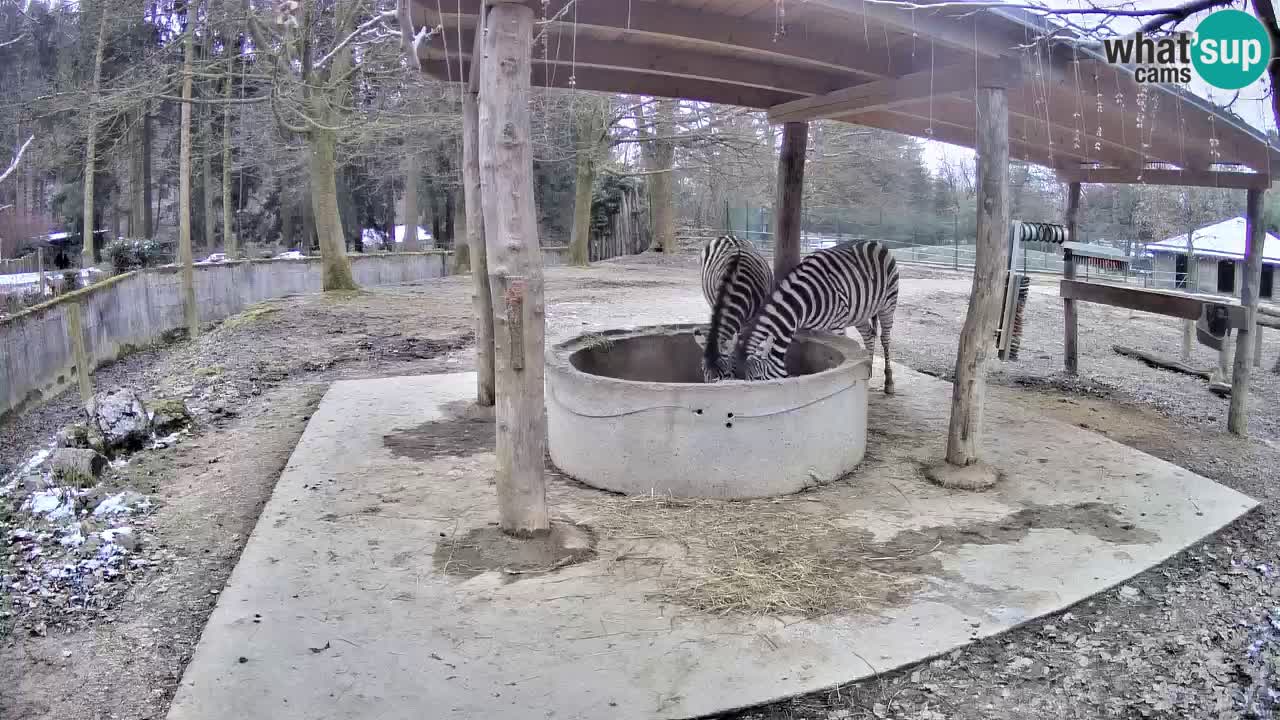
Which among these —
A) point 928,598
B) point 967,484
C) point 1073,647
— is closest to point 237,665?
point 928,598

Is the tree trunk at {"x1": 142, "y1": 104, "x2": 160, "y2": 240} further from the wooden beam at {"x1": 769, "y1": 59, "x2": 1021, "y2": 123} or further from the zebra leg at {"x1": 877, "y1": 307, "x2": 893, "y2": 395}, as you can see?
the zebra leg at {"x1": 877, "y1": 307, "x2": 893, "y2": 395}

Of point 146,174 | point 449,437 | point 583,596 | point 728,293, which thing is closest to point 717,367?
point 728,293

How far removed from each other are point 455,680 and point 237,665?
83 centimetres

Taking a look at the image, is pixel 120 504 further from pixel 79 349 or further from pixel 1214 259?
pixel 1214 259

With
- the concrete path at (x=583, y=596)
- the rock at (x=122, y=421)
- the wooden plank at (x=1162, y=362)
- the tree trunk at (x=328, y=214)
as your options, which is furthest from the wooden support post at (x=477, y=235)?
the tree trunk at (x=328, y=214)

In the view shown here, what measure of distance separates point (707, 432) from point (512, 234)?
5.62ft

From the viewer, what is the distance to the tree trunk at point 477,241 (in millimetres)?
6195

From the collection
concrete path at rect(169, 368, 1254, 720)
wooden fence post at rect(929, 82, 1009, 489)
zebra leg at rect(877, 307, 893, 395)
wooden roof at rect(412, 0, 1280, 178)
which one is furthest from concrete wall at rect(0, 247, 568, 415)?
wooden fence post at rect(929, 82, 1009, 489)

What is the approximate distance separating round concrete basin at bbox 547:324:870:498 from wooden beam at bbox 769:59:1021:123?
1.83 meters

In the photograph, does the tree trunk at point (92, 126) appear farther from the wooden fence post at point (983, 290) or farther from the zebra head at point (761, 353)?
the wooden fence post at point (983, 290)

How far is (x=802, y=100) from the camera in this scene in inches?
267

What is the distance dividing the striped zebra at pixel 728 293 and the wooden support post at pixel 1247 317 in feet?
12.5

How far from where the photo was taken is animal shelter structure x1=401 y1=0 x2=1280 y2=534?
3.99m

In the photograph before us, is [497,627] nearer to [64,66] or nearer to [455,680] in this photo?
[455,680]
